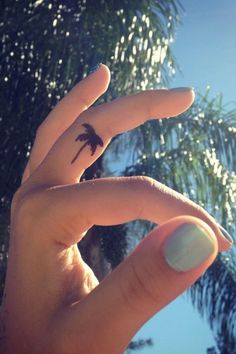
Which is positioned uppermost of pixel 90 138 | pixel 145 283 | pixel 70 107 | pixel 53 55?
pixel 53 55

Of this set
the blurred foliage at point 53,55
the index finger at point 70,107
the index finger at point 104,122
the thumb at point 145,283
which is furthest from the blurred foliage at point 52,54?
the thumb at point 145,283

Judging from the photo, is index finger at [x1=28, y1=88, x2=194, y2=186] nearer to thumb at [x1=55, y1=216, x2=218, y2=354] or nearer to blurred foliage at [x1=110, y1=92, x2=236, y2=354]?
thumb at [x1=55, y1=216, x2=218, y2=354]

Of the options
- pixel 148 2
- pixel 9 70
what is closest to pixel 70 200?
pixel 9 70

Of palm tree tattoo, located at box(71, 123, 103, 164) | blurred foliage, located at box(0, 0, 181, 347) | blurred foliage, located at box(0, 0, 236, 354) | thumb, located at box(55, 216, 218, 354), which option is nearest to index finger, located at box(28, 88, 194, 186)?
palm tree tattoo, located at box(71, 123, 103, 164)

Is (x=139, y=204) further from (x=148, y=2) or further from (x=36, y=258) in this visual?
(x=148, y=2)

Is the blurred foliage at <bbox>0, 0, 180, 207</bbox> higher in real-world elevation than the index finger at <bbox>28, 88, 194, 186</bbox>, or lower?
higher

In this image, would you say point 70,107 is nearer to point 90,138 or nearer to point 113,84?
point 90,138

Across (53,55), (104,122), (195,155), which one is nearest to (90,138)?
(104,122)

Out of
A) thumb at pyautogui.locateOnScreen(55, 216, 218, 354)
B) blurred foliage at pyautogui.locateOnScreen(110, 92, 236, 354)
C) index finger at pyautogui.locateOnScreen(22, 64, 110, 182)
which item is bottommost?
thumb at pyautogui.locateOnScreen(55, 216, 218, 354)
